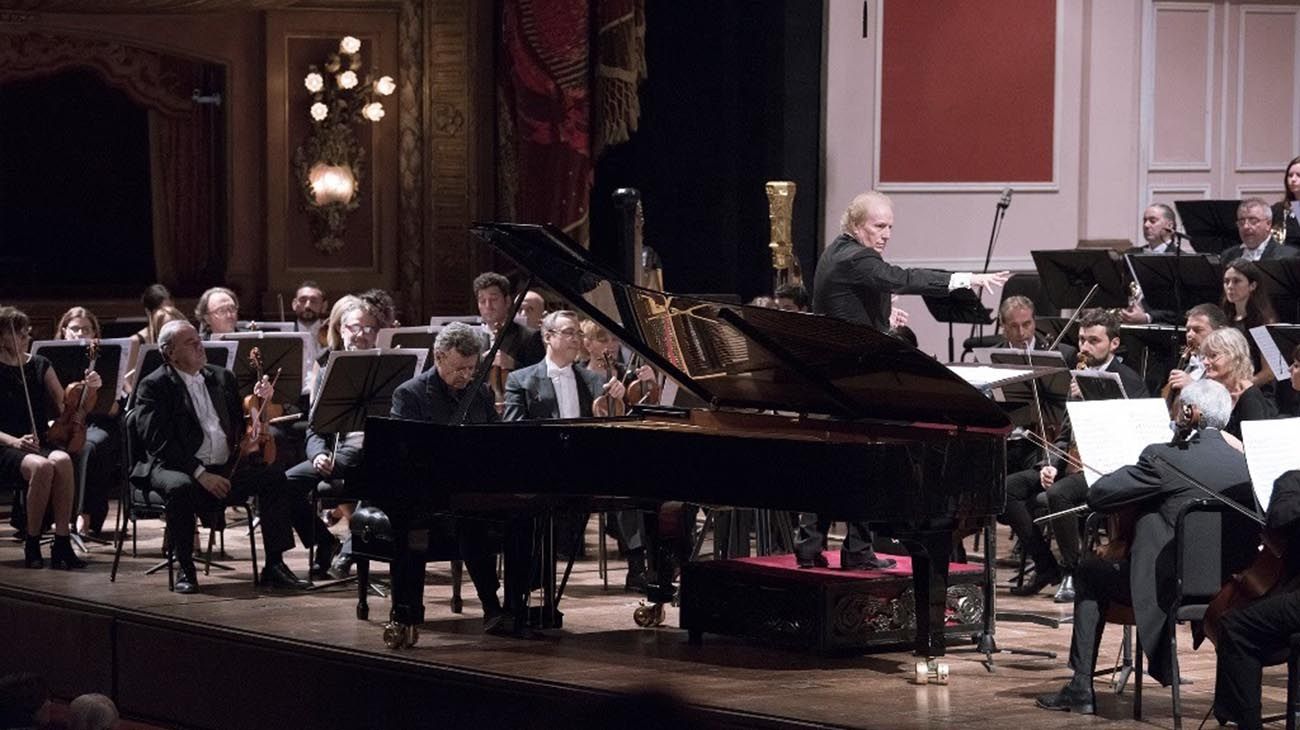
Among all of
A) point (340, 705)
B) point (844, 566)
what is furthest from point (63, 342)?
point (844, 566)

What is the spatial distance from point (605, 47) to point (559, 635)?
261 inches

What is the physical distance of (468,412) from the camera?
7461mm

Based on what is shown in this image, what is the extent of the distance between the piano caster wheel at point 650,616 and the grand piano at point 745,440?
66 millimetres

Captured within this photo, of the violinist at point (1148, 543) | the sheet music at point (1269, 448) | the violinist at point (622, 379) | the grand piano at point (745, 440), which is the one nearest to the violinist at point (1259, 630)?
the sheet music at point (1269, 448)

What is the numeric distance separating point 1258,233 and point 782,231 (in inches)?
106

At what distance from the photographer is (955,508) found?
245 inches

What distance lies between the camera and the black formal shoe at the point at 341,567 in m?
8.42

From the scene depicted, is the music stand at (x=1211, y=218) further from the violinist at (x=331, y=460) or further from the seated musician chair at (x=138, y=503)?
the seated musician chair at (x=138, y=503)

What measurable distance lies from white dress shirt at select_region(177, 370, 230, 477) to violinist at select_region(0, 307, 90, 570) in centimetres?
90

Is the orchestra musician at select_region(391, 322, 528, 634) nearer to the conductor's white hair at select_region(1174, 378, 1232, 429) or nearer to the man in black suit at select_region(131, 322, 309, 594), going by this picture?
the man in black suit at select_region(131, 322, 309, 594)

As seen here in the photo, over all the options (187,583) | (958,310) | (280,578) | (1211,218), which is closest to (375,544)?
(280,578)

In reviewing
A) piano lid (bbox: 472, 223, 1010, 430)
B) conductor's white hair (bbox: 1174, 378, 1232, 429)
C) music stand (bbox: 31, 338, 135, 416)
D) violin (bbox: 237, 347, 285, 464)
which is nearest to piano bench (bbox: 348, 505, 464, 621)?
violin (bbox: 237, 347, 285, 464)

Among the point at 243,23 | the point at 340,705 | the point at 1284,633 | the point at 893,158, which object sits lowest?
the point at 340,705

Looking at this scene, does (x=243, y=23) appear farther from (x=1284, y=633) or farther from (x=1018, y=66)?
(x=1284, y=633)
